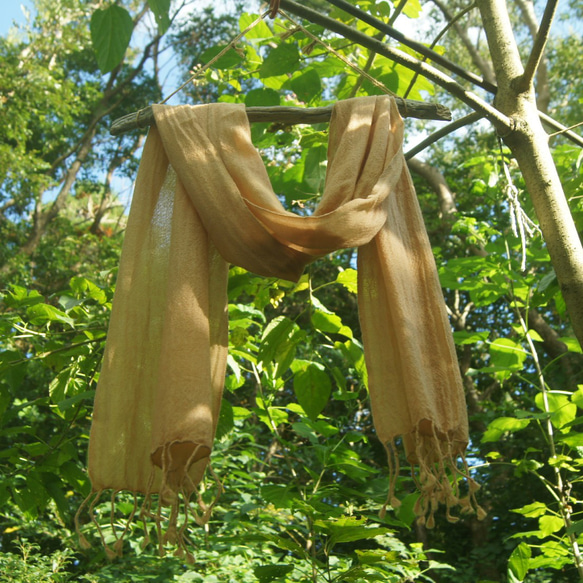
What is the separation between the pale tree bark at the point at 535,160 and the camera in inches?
63.5

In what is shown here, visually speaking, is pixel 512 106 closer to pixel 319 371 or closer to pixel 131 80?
pixel 319 371

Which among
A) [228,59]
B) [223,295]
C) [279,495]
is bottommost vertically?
[279,495]

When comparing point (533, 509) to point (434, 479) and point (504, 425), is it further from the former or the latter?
point (434, 479)

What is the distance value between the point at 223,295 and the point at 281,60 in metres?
0.89

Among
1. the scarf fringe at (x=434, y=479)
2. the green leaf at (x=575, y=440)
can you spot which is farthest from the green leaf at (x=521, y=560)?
the scarf fringe at (x=434, y=479)

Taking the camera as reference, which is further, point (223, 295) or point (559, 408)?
point (559, 408)

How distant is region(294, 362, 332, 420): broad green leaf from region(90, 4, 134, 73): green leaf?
42.4 inches

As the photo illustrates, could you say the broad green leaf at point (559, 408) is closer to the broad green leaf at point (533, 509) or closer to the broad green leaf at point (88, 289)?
the broad green leaf at point (533, 509)

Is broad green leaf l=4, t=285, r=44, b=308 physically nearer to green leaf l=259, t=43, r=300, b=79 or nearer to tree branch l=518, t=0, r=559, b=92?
green leaf l=259, t=43, r=300, b=79

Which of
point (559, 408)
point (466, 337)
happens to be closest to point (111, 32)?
point (466, 337)

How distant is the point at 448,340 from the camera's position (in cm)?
153

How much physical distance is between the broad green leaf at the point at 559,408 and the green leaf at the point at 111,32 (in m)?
1.71

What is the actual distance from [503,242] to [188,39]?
12.2 meters

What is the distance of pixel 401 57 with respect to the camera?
1.82 metres
